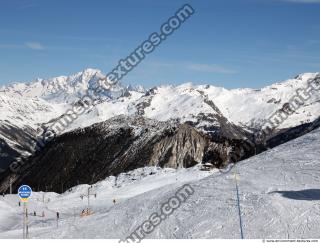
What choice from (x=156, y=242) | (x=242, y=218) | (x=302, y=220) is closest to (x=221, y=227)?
(x=242, y=218)

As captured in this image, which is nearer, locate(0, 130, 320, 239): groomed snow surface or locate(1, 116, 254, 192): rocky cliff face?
locate(0, 130, 320, 239): groomed snow surface

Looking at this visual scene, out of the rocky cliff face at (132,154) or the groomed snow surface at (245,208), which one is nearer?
the groomed snow surface at (245,208)

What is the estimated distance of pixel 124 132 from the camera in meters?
197

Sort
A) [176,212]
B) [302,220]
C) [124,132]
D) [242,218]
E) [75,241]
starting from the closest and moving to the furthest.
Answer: [75,241], [302,220], [242,218], [176,212], [124,132]

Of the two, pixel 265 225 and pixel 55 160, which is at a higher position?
pixel 55 160

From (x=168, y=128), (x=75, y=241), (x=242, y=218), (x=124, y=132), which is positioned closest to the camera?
(x=75, y=241)

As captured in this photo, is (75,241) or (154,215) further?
(154,215)

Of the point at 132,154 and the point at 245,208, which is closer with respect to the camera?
the point at 245,208

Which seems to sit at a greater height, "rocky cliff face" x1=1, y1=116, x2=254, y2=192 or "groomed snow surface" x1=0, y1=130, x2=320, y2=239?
"rocky cliff face" x1=1, y1=116, x2=254, y2=192

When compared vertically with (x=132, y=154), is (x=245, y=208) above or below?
below

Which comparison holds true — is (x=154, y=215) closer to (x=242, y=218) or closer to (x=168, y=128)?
(x=242, y=218)

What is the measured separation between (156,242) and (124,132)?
17593 centimetres

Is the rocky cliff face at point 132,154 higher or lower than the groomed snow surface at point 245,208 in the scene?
higher

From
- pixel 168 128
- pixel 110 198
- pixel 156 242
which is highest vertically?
pixel 168 128
